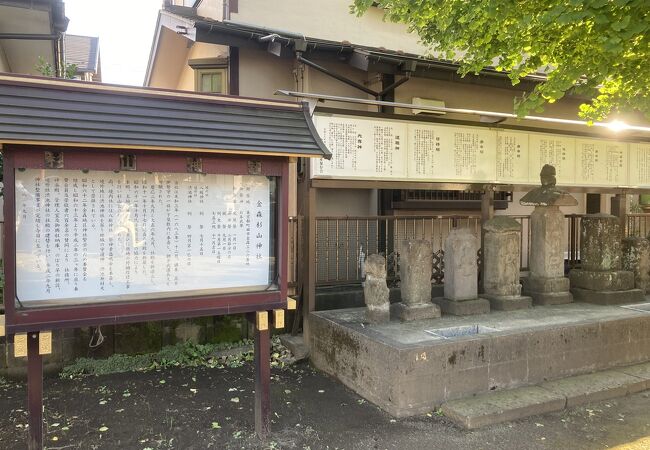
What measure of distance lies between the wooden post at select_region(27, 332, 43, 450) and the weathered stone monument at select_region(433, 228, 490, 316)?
17.7ft

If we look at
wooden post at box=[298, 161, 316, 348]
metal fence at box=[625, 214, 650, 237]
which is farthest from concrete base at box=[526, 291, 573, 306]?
metal fence at box=[625, 214, 650, 237]

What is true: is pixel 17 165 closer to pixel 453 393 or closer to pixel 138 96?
pixel 138 96

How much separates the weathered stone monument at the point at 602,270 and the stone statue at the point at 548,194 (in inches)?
37.1

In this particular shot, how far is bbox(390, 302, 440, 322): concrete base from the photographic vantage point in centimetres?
667

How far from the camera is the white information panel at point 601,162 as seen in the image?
346 inches

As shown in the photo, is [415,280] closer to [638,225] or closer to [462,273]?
[462,273]

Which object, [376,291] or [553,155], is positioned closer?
Result: [376,291]

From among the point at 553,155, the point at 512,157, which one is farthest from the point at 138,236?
the point at 553,155

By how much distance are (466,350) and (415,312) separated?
1.12m

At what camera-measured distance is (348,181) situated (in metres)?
6.96

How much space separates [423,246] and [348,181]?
1.46 meters

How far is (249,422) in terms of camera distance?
5203mm

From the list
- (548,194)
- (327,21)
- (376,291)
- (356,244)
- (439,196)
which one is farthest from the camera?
(439,196)

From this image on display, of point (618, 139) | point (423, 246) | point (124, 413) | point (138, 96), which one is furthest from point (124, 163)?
point (618, 139)
